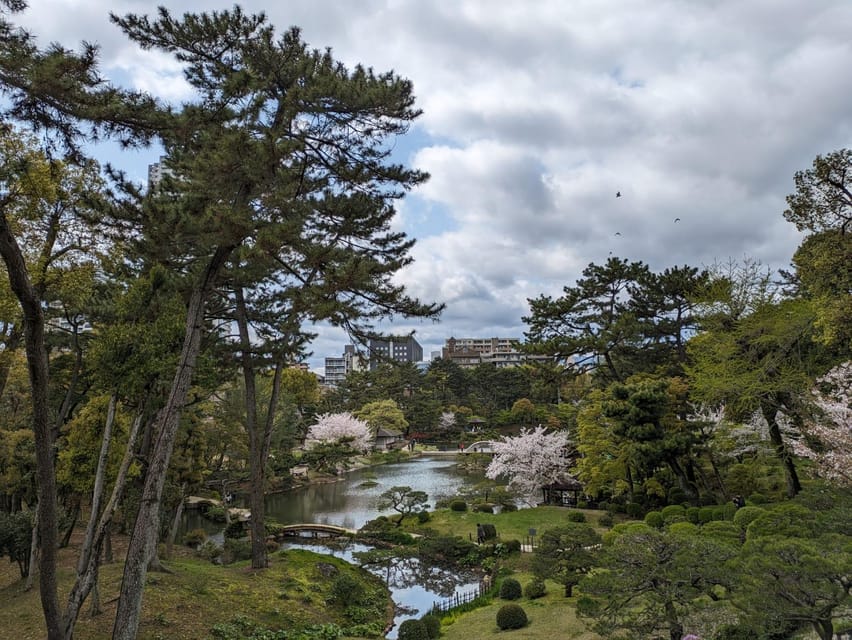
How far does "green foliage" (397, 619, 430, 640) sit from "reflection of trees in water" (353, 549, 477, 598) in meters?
3.82

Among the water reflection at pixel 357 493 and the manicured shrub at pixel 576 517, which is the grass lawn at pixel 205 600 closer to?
the manicured shrub at pixel 576 517

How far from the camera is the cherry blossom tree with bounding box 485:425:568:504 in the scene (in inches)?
831

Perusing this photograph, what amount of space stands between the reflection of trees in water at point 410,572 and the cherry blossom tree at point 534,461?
25.0 ft

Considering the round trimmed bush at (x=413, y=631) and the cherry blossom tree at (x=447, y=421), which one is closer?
the round trimmed bush at (x=413, y=631)

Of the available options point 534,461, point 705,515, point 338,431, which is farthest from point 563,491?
point 338,431

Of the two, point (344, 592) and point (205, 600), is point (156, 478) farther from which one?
point (344, 592)

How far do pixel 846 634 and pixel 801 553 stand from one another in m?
2.57

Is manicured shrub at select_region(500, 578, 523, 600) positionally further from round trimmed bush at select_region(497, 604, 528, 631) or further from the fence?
round trimmed bush at select_region(497, 604, 528, 631)

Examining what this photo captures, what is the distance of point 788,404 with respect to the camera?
509 inches

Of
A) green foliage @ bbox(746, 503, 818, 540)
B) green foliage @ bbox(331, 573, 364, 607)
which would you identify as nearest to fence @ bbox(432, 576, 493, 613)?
green foliage @ bbox(331, 573, 364, 607)

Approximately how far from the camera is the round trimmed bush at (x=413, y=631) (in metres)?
9.04

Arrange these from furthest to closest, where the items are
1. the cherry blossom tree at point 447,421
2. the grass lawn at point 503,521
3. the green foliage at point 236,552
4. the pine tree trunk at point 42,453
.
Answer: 1. the cherry blossom tree at point 447,421
2. the grass lawn at point 503,521
3. the green foliage at point 236,552
4. the pine tree trunk at point 42,453

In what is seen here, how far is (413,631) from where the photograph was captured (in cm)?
912

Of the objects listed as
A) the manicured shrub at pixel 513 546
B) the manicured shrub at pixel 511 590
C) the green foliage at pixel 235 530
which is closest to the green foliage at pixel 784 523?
the manicured shrub at pixel 511 590
